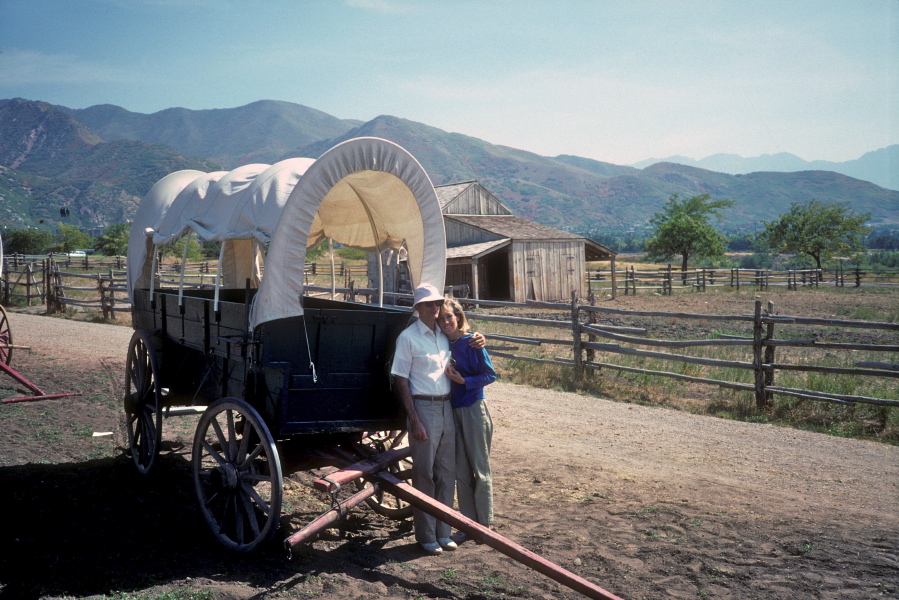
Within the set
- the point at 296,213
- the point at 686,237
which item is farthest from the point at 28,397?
the point at 686,237

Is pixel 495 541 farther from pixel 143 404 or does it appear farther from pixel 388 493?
pixel 143 404

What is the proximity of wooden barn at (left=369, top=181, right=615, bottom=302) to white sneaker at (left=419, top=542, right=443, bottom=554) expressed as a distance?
18993 mm

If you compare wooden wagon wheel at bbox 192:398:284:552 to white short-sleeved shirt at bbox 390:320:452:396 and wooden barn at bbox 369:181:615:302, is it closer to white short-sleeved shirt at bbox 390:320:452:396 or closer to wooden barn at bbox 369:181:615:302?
white short-sleeved shirt at bbox 390:320:452:396

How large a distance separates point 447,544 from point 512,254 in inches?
846

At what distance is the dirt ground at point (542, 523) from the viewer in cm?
371

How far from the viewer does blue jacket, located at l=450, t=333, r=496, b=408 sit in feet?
13.8

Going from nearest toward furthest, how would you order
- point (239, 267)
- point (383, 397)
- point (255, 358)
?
1. point (255, 358)
2. point (383, 397)
3. point (239, 267)

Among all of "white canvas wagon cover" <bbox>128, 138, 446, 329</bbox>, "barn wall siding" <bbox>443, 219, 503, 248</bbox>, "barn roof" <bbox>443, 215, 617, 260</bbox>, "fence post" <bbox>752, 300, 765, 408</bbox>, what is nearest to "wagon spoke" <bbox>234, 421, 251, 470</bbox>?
"white canvas wagon cover" <bbox>128, 138, 446, 329</bbox>

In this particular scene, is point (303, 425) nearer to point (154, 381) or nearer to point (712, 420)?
point (154, 381)

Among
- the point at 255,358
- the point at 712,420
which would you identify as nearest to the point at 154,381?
the point at 255,358

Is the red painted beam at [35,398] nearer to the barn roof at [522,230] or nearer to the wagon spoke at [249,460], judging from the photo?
the wagon spoke at [249,460]

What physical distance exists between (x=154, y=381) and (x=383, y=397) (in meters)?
2.16

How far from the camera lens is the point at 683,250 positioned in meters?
44.1

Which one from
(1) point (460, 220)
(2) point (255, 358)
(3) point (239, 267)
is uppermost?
(1) point (460, 220)
